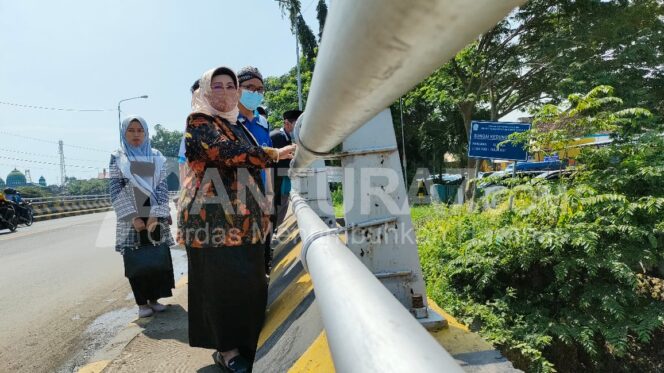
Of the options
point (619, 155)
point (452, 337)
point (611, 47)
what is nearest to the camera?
point (452, 337)

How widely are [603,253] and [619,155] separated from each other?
89 centimetres

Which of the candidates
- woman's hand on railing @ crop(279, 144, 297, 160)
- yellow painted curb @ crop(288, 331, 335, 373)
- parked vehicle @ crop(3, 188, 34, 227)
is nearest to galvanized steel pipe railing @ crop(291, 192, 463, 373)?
yellow painted curb @ crop(288, 331, 335, 373)

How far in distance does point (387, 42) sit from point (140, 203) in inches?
145

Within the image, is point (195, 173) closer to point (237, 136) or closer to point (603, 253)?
point (237, 136)

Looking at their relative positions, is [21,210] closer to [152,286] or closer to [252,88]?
[152,286]

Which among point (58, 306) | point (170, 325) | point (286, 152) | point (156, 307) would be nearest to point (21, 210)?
point (58, 306)

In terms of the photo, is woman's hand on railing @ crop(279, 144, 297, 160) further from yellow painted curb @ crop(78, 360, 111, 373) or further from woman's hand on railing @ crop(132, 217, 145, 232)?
woman's hand on railing @ crop(132, 217, 145, 232)

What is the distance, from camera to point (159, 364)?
2.69m

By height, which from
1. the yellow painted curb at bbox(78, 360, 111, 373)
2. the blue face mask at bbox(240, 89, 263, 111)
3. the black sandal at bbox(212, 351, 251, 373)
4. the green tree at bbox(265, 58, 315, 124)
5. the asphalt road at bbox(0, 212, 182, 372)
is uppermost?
the green tree at bbox(265, 58, 315, 124)

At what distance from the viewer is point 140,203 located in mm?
3703

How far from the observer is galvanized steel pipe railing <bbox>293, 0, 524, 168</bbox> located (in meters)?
0.34

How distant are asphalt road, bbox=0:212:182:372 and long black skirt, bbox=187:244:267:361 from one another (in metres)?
1.32

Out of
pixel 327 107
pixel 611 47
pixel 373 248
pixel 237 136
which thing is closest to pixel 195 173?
pixel 237 136

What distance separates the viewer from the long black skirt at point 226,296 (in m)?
2.24
